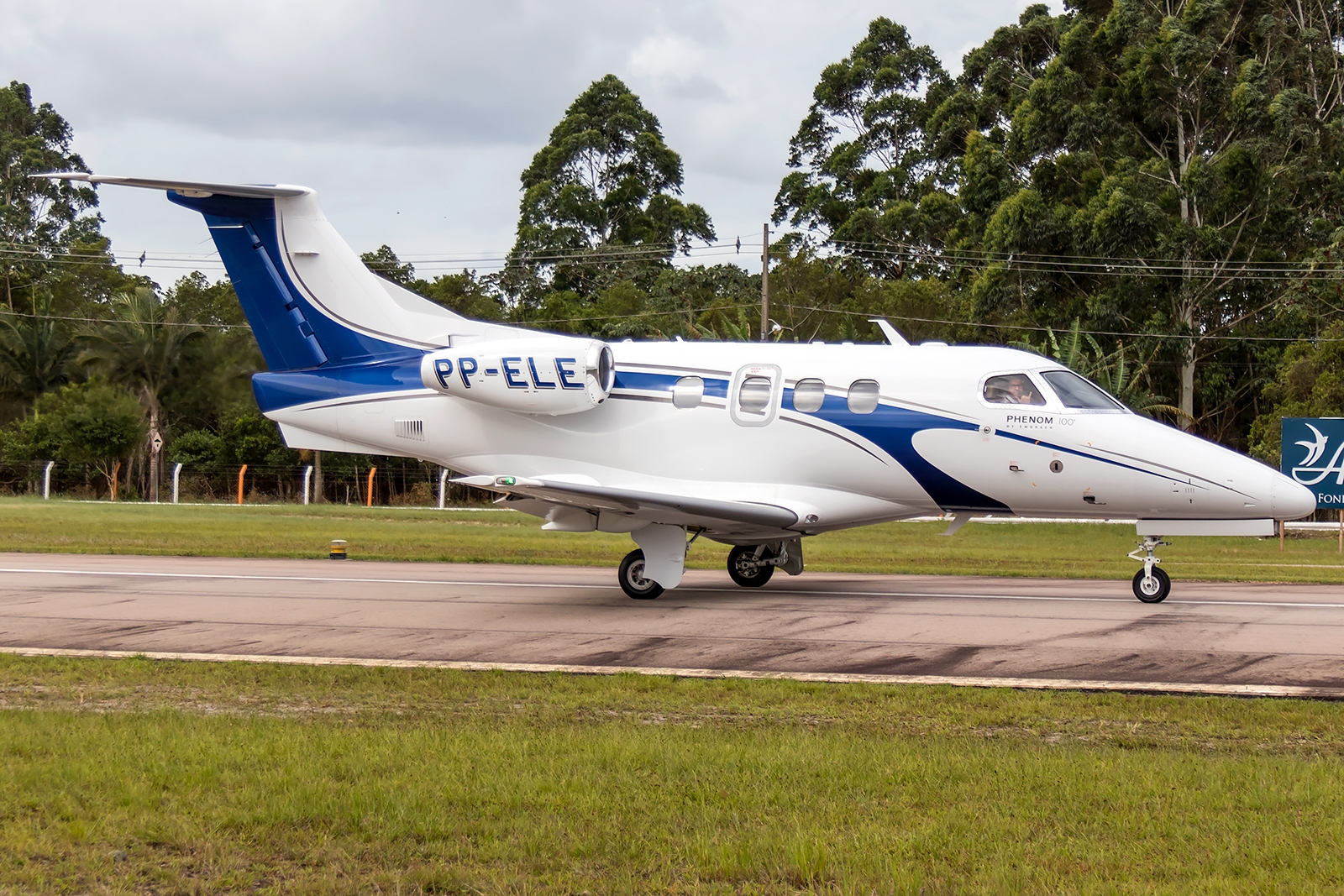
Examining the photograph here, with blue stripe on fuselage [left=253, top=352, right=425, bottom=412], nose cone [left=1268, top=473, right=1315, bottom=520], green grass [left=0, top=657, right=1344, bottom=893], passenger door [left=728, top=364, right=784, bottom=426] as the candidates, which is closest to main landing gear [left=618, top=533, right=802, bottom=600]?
passenger door [left=728, top=364, right=784, bottom=426]

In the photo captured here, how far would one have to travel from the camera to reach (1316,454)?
30.1 meters

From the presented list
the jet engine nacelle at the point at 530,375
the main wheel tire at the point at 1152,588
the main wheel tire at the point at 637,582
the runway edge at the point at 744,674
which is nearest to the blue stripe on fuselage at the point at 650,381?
the jet engine nacelle at the point at 530,375

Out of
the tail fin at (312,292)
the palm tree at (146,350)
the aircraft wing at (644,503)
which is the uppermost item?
the palm tree at (146,350)

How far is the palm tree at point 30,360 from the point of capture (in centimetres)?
5359

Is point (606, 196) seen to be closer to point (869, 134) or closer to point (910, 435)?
point (869, 134)

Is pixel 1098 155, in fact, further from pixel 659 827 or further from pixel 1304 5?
pixel 659 827


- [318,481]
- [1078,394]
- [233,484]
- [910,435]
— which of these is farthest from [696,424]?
[233,484]

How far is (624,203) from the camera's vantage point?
71.5 meters

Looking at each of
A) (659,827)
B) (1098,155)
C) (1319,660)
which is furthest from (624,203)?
(659,827)

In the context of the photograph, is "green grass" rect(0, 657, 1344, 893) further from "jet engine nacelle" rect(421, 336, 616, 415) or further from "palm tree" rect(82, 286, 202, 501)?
"palm tree" rect(82, 286, 202, 501)

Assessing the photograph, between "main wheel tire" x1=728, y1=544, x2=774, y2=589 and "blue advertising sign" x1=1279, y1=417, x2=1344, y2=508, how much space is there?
17699mm

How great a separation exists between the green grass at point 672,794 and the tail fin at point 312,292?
8777mm

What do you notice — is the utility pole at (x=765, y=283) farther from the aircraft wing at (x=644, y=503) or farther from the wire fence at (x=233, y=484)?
the aircraft wing at (x=644, y=503)

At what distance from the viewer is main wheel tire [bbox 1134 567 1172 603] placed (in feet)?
51.0
